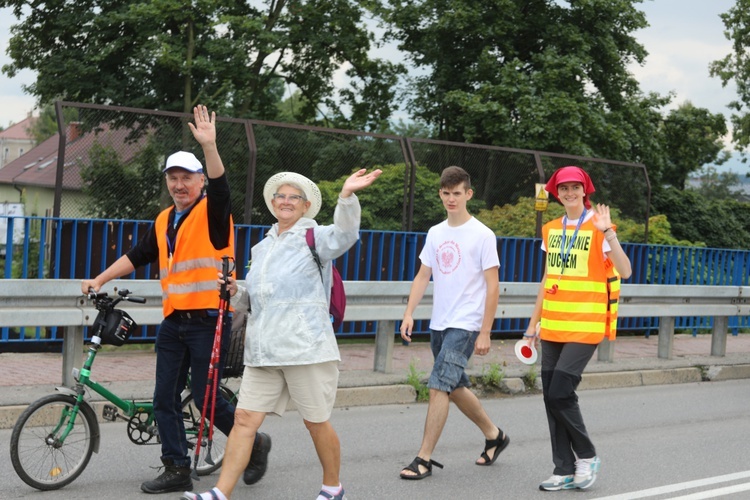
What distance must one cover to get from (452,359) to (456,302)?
349 mm

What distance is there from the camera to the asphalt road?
620 centimetres

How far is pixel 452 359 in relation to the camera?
21.4 ft

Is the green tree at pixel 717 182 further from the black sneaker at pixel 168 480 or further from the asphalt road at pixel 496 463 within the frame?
the black sneaker at pixel 168 480

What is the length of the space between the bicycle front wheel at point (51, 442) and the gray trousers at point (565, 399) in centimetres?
263

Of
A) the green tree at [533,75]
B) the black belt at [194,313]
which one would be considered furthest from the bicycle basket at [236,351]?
the green tree at [533,75]

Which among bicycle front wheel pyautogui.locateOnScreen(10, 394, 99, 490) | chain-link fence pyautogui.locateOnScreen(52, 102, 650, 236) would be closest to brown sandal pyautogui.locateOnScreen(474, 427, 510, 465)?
bicycle front wheel pyautogui.locateOnScreen(10, 394, 99, 490)

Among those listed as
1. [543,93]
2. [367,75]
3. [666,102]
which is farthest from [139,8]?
[666,102]

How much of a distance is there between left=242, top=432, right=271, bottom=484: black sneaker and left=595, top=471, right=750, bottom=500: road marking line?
195 cm

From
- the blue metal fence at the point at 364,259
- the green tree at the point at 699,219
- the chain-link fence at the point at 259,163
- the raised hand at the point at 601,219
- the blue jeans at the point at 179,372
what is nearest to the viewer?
the blue jeans at the point at 179,372

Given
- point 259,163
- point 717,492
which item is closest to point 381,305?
point 259,163

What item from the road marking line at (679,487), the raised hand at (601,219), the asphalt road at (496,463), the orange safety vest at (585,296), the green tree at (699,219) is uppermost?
the green tree at (699,219)

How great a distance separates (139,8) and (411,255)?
55.9 feet

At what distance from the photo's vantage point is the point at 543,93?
27.8 metres

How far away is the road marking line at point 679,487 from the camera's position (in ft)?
20.4
